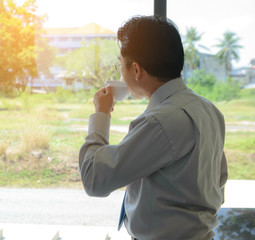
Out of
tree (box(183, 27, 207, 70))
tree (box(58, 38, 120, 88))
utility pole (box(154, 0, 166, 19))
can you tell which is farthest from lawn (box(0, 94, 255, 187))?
utility pole (box(154, 0, 166, 19))

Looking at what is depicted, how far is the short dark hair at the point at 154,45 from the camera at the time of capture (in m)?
0.90

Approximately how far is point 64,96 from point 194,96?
2039 mm

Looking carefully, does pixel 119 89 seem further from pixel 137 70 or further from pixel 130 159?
pixel 130 159

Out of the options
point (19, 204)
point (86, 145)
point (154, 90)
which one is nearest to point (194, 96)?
point (154, 90)

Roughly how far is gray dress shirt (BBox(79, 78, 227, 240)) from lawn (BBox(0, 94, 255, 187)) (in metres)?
1.89

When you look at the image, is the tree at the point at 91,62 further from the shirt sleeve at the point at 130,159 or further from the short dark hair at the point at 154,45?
the shirt sleeve at the point at 130,159

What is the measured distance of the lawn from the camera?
283 centimetres

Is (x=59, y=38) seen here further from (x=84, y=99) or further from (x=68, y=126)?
(x=68, y=126)

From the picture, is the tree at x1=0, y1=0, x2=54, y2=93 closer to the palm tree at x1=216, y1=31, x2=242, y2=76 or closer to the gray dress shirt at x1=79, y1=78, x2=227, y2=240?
the palm tree at x1=216, y1=31, x2=242, y2=76

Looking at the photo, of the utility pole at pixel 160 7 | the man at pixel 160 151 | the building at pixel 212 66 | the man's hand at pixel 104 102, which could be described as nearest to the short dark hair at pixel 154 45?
the man at pixel 160 151

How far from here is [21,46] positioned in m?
2.79

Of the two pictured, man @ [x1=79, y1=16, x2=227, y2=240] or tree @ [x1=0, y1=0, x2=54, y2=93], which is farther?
tree @ [x1=0, y1=0, x2=54, y2=93]

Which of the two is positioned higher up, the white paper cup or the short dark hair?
the short dark hair

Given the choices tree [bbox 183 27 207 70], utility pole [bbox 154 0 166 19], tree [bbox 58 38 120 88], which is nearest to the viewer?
utility pole [bbox 154 0 166 19]
